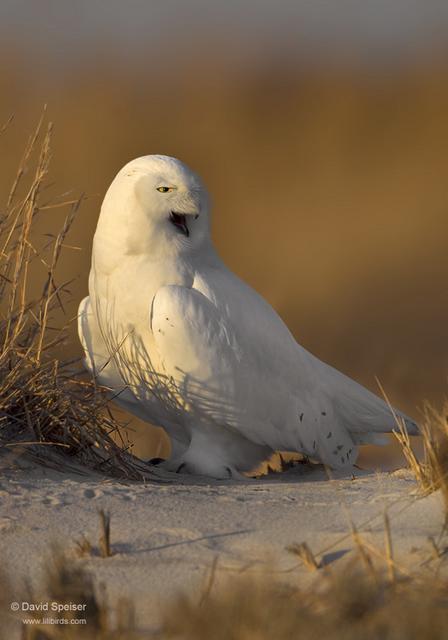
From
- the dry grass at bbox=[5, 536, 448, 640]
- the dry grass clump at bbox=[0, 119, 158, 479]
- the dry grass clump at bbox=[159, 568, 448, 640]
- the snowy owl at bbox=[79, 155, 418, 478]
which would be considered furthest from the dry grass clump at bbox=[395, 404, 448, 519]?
the snowy owl at bbox=[79, 155, 418, 478]

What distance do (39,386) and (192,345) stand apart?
0.77 meters

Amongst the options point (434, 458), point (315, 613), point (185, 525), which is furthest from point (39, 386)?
point (315, 613)

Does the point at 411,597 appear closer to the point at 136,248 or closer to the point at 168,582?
the point at 168,582

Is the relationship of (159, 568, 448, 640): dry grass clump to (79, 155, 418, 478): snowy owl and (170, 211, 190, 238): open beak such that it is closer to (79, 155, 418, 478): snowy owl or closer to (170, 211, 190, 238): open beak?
(79, 155, 418, 478): snowy owl

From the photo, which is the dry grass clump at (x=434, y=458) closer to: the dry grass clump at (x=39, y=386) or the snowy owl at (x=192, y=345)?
the dry grass clump at (x=39, y=386)

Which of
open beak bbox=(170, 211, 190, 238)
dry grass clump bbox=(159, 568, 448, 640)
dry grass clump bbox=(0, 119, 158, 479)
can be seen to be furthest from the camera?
open beak bbox=(170, 211, 190, 238)

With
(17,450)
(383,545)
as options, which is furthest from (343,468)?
(383,545)

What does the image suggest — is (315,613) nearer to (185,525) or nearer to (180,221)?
(185,525)

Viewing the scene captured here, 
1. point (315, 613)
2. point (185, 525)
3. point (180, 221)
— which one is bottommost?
point (185, 525)

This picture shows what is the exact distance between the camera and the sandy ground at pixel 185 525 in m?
3.33

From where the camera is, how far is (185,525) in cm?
374

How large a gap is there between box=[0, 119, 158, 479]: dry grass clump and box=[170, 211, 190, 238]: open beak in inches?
23.6

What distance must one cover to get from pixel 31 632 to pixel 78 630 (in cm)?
12

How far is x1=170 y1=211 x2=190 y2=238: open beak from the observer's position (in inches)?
210
